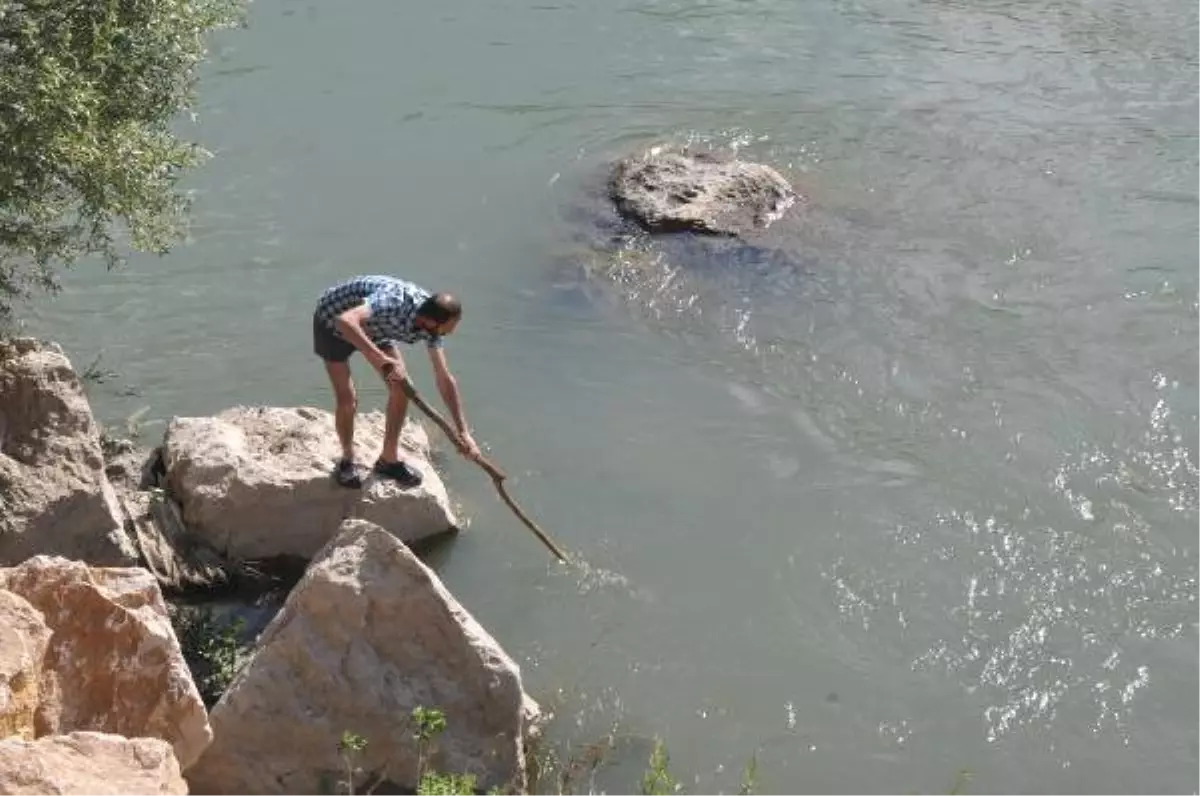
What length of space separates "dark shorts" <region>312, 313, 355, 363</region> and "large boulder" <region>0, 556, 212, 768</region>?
4.06 m

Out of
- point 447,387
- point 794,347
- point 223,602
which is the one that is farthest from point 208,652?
point 794,347

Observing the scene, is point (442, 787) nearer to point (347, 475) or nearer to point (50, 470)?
point (50, 470)

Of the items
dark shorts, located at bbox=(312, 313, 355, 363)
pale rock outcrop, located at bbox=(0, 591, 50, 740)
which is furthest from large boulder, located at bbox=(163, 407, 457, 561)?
pale rock outcrop, located at bbox=(0, 591, 50, 740)

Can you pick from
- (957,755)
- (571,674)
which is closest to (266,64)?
(571,674)

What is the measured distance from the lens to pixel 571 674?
10547 millimetres

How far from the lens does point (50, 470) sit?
9.86 metres

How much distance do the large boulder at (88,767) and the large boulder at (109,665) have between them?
0.95 meters

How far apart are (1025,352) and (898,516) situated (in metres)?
3.01

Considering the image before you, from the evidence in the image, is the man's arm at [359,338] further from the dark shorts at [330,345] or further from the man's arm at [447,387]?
the dark shorts at [330,345]

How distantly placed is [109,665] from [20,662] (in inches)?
35.6

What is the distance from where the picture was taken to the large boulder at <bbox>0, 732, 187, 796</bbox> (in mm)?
5070

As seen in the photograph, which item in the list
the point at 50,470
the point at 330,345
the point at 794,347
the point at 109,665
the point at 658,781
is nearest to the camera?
the point at 109,665

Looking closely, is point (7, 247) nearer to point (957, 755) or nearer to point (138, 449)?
point (138, 449)

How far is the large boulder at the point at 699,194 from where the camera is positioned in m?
16.3
